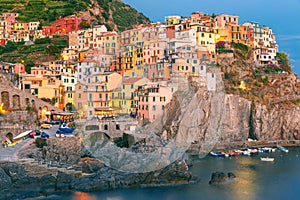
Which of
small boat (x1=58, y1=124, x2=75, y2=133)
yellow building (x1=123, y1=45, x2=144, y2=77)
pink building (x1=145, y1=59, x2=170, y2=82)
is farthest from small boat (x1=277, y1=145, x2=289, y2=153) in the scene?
small boat (x1=58, y1=124, x2=75, y2=133)

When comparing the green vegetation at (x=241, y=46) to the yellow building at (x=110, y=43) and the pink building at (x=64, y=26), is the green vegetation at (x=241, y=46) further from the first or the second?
the pink building at (x=64, y=26)

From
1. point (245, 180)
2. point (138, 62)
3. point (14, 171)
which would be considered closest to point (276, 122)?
point (138, 62)

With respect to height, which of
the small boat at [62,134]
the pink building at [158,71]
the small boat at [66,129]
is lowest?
the small boat at [62,134]

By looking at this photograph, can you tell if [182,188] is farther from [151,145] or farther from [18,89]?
[18,89]

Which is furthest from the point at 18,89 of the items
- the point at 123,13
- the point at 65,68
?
the point at 123,13

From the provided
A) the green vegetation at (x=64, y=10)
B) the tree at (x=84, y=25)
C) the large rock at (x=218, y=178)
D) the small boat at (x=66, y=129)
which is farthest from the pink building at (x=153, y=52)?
the green vegetation at (x=64, y=10)

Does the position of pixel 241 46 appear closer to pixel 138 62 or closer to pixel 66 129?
pixel 138 62
